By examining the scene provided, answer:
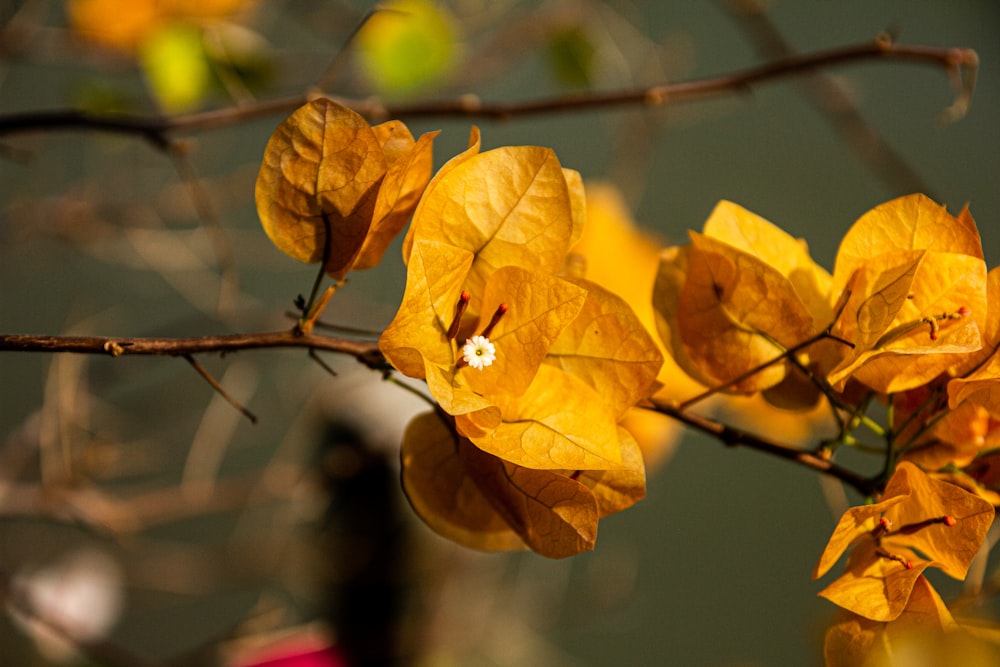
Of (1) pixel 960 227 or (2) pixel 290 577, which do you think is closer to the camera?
(1) pixel 960 227

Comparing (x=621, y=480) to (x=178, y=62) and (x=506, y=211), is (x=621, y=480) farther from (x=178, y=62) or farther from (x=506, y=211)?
(x=178, y=62)

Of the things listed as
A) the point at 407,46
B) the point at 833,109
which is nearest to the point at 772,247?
the point at 407,46

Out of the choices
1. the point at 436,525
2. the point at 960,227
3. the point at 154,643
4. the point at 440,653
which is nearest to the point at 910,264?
the point at 960,227

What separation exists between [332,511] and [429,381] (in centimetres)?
46

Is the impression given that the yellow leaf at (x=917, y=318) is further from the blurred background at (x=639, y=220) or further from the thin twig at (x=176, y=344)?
the blurred background at (x=639, y=220)

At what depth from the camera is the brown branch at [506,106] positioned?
12.7 inches

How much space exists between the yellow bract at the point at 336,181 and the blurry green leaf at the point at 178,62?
360mm

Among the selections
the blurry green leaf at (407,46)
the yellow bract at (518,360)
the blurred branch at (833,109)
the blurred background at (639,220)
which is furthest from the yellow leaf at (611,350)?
the blurred background at (639,220)

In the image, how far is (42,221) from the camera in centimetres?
74

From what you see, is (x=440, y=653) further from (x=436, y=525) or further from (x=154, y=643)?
(x=154, y=643)

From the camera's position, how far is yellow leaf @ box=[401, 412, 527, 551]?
23 centimetres

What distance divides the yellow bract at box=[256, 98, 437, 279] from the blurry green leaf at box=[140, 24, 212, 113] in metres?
0.36

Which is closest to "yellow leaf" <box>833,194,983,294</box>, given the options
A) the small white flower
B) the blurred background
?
the small white flower

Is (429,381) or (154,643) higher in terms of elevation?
(429,381)
